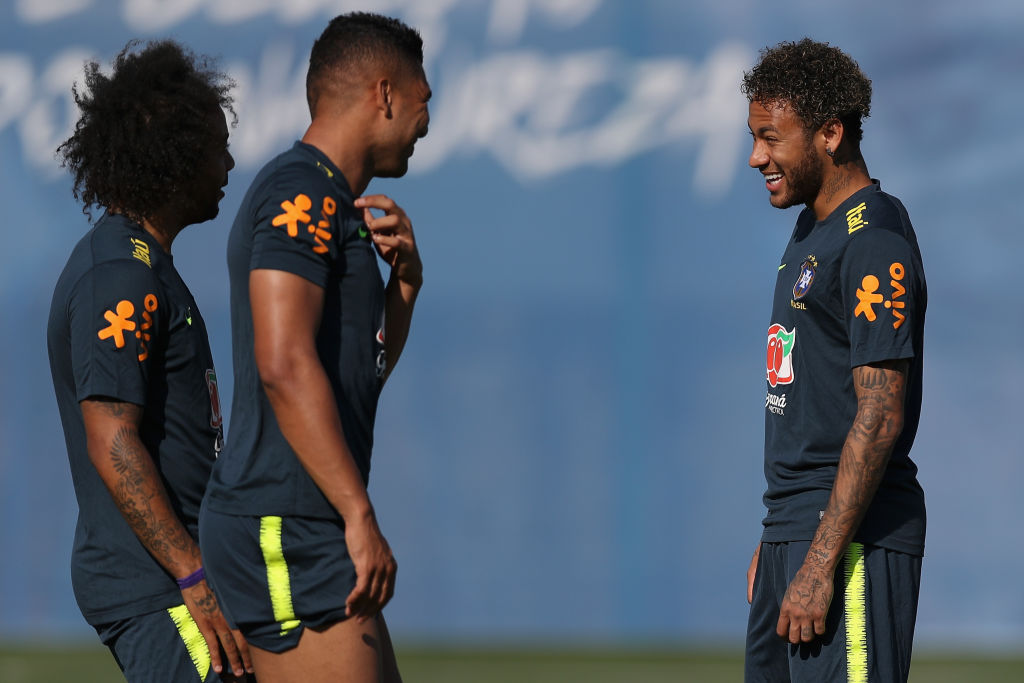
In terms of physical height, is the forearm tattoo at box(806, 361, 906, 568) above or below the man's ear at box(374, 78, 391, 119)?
below

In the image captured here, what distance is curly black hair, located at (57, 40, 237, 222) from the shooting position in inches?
110

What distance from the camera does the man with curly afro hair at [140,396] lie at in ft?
8.20

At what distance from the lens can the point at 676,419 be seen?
670 cm

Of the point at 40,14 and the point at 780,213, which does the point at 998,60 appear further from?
the point at 40,14

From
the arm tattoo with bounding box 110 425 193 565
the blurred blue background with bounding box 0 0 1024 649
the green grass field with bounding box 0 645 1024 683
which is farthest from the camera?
the blurred blue background with bounding box 0 0 1024 649

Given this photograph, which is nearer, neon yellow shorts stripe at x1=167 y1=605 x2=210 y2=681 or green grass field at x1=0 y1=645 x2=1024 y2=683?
neon yellow shorts stripe at x1=167 y1=605 x2=210 y2=681

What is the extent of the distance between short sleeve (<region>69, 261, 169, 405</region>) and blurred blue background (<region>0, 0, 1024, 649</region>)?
424 cm

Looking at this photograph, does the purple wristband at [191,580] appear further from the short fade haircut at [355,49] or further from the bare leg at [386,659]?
the short fade haircut at [355,49]

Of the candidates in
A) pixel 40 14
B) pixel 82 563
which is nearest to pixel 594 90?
pixel 40 14

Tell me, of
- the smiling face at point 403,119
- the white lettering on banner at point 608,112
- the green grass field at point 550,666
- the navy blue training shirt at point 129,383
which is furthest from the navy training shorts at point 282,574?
the white lettering on banner at point 608,112

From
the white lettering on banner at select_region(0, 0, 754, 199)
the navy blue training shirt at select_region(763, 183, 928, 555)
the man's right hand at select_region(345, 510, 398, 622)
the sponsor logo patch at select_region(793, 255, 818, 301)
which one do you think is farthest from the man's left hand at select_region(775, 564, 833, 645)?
the white lettering on banner at select_region(0, 0, 754, 199)

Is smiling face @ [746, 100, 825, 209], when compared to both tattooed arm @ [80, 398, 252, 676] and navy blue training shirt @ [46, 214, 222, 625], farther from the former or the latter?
tattooed arm @ [80, 398, 252, 676]

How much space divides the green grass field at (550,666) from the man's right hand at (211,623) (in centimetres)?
355

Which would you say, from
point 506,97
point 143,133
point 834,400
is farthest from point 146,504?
point 506,97
